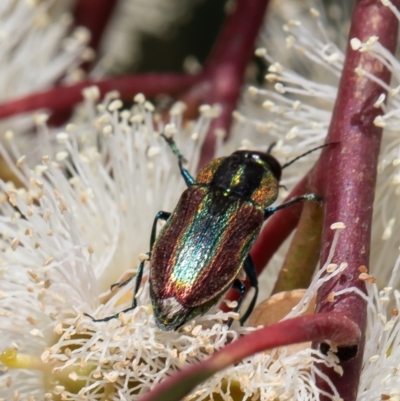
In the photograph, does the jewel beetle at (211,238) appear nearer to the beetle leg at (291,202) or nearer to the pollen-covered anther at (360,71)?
the beetle leg at (291,202)

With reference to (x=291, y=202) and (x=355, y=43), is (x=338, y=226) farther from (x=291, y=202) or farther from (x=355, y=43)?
(x=355, y=43)

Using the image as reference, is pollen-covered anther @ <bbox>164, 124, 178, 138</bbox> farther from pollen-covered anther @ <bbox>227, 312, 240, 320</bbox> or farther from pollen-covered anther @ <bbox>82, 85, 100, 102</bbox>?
pollen-covered anther @ <bbox>227, 312, 240, 320</bbox>

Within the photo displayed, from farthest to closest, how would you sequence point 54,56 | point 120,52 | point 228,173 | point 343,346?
point 120,52
point 54,56
point 228,173
point 343,346

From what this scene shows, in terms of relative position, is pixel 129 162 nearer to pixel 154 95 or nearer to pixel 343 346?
pixel 154 95

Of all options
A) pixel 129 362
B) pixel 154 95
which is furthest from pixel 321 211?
pixel 154 95

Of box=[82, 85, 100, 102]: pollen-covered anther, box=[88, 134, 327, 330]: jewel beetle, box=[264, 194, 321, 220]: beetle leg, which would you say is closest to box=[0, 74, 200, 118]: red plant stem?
box=[82, 85, 100, 102]: pollen-covered anther

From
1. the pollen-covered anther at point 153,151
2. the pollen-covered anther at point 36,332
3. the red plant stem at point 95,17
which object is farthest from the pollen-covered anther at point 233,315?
the red plant stem at point 95,17
